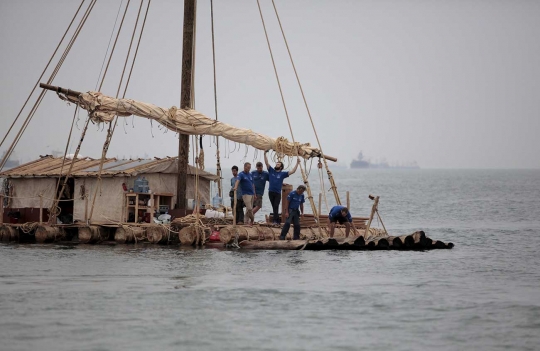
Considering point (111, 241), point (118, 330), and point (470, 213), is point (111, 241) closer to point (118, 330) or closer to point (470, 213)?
point (118, 330)

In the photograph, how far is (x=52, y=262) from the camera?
30.5 meters

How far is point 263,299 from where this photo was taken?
2408 cm

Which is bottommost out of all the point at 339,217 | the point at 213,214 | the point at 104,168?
the point at 339,217

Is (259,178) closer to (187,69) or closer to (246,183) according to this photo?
(246,183)

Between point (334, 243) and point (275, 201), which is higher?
point (275, 201)

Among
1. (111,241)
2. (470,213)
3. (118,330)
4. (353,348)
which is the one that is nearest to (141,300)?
(118,330)

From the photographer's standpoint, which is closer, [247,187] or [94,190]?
[247,187]

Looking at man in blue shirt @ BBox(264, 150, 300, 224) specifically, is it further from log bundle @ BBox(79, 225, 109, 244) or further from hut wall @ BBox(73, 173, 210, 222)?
log bundle @ BBox(79, 225, 109, 244)

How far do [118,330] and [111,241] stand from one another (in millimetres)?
14735

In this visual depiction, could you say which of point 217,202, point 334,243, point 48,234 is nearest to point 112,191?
point 48,234

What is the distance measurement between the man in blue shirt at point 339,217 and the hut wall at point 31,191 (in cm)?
1060

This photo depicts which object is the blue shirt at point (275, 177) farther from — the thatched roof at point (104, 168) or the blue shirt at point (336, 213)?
the thatched roof at point (104, 168)

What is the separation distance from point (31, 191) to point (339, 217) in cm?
1229

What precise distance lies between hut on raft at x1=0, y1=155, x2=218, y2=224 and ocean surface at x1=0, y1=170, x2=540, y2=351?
1737 millimetres
